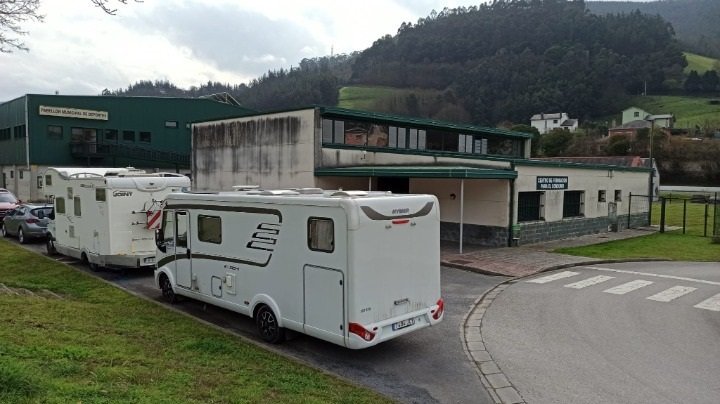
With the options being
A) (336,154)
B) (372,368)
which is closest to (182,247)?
(372,368)

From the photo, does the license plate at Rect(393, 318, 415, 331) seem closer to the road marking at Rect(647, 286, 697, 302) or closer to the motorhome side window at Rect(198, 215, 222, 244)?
the motorhome side window at Rect(198, 215, 222, 244)

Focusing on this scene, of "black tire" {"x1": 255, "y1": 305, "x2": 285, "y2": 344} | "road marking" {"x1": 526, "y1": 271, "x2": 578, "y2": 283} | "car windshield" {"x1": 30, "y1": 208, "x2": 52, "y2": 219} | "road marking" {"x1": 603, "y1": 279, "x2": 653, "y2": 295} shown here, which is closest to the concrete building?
"road marking" {"x1": 526, "y1": 271, "x2": 578, "y2": 283}

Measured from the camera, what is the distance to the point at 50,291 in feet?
40.1

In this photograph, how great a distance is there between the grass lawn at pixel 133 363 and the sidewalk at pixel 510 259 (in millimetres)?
9406

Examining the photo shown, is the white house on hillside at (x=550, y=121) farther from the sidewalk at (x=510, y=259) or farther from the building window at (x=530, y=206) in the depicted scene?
the sidewalk at (x=510, y=259)

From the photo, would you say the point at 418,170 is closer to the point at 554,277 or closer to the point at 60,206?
the point at 554,277

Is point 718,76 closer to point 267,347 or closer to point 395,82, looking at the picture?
point 395,82

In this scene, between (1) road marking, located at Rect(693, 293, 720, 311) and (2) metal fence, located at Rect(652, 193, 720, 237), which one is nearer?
(1) road marking, located at Rect(693, 293, 720, 311)

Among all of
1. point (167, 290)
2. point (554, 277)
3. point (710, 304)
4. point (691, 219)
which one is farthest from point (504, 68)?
point (167, 290)

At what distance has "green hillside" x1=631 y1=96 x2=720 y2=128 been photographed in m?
99.4

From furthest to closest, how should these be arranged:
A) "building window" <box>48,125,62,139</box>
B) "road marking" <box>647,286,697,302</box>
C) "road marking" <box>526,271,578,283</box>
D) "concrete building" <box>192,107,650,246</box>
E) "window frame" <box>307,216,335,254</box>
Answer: "building window" <box>48,125,62,139</box>, "concrete building" <box>192,107,650,246</box>, "road marking" <box>526,271,578,283</box>, "road marking" <box>647,286,697,302</box>, "window frame" <box>307,216,335,254</box>

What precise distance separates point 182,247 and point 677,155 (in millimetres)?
68523

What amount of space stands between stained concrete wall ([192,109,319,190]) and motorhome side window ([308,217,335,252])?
516 inches

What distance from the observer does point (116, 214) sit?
46.4ft
